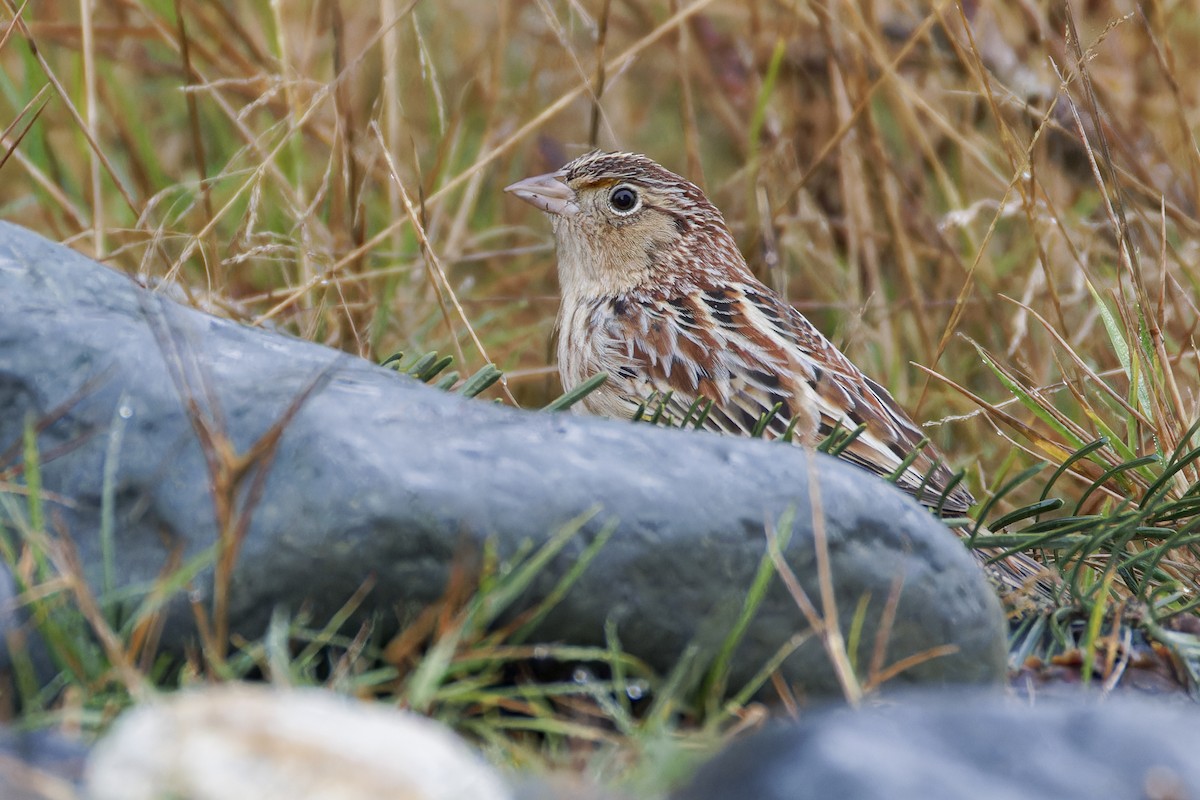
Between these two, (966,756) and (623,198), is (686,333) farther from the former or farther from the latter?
(966,756)

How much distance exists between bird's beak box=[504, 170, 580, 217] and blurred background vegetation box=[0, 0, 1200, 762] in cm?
18

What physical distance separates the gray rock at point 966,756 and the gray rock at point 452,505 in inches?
19.6

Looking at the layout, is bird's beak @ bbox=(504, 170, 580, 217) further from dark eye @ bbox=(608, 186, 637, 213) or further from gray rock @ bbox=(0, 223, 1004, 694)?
gray rock @ bbox=(0, 223, 1004, 694)

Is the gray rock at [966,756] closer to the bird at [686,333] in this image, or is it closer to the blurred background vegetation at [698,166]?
the bird at [686,333]

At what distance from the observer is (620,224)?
4000 mm

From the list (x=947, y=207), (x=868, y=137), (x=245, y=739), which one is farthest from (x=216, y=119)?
(x=245, y=739)

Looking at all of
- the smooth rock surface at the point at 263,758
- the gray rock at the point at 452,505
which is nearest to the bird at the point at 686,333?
the gray rock at the point at 452,505

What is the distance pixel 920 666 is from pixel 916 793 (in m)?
0.72

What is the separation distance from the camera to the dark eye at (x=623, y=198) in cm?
404

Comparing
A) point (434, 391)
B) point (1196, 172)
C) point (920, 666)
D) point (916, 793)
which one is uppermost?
point (1196, 172)

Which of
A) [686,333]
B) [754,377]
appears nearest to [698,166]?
[686,333]

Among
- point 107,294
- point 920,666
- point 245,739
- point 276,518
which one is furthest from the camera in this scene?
point 107,294

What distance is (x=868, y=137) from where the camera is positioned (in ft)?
16.1

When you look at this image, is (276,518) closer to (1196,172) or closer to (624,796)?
→ (624,796)
